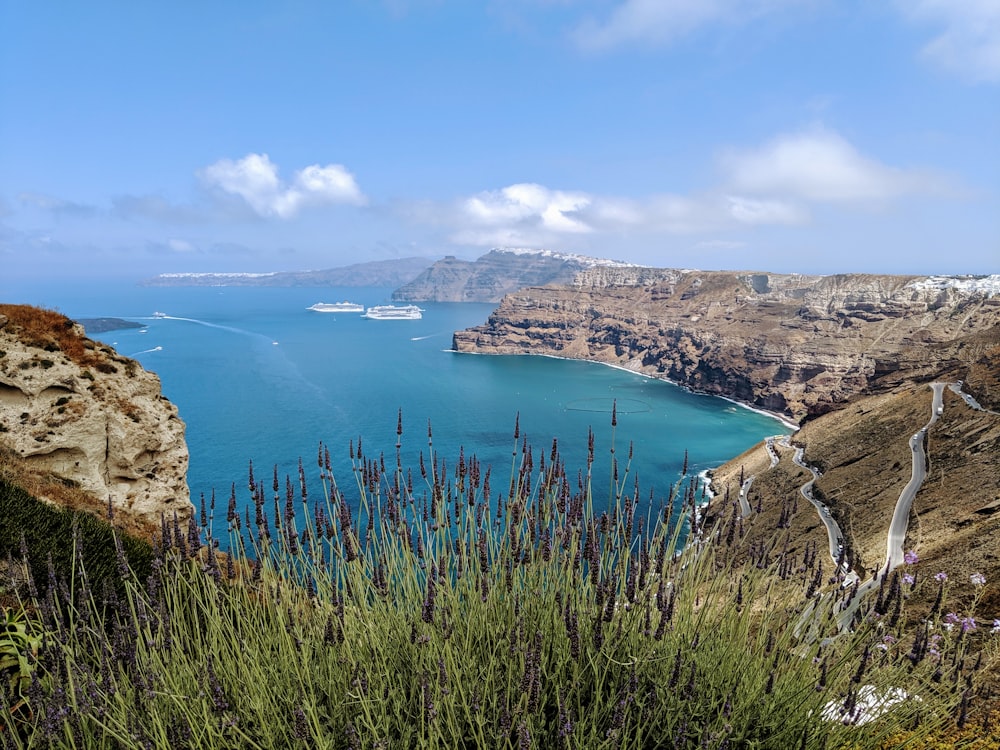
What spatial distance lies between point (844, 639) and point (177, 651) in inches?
202

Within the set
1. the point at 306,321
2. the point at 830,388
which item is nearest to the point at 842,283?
the point at 830,388

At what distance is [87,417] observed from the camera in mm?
13227

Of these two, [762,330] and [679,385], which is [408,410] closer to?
[679,385]

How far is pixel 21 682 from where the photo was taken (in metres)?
4.84

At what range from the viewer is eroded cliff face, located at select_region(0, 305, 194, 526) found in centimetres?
1237

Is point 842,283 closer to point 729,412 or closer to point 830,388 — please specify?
point 830,388

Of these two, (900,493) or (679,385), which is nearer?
(900,493)

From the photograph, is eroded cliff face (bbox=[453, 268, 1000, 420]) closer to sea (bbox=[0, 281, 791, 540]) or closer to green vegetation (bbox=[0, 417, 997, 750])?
sea (bbox=[0, 281, 791, 540])

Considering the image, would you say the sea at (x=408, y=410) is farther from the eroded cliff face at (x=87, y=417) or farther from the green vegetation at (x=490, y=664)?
the green vegetation at (x=490, y=664)

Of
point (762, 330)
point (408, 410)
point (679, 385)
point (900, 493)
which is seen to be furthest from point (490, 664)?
point (762, 330)

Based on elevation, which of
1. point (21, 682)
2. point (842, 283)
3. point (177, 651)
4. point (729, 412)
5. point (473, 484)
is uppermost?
point (842, 283)

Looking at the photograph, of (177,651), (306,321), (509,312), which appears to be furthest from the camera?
(306,321)

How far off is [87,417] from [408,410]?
6388 centimetres

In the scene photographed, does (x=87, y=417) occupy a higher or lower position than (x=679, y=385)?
higher
